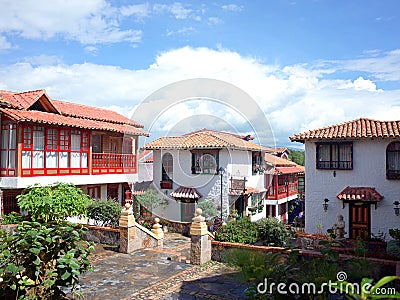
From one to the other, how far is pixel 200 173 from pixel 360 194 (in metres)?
9.51

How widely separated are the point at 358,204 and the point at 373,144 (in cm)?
286

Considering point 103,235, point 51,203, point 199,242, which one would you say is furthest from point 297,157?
point 51,203

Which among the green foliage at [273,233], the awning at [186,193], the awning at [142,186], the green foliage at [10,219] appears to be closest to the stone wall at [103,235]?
the green foliage at [10,219]

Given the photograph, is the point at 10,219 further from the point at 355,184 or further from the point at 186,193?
the point at 355,184

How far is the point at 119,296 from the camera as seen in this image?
9398 mm

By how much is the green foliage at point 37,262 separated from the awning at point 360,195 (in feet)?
41.3

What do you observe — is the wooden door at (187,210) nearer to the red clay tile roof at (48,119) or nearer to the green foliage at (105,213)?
the red clay tile roof at (48,119)

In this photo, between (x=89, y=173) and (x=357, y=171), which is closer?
(x=357, y=171)

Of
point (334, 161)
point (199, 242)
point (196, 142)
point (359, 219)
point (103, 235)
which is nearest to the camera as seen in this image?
point (199, 242)

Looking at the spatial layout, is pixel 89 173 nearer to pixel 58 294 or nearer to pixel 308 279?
pixel 58 294

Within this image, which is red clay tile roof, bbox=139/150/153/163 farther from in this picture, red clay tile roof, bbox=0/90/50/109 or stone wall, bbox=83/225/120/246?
stone wall, bbox=83/225/120/246

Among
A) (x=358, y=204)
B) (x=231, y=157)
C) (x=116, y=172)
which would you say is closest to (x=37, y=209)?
(x=116, y=172)

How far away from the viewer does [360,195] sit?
53.0 feet

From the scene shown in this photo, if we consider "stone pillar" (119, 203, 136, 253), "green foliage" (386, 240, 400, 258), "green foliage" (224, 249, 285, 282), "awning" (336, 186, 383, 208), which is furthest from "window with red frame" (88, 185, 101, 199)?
"green foliage" (224, 249, 285, 282)
